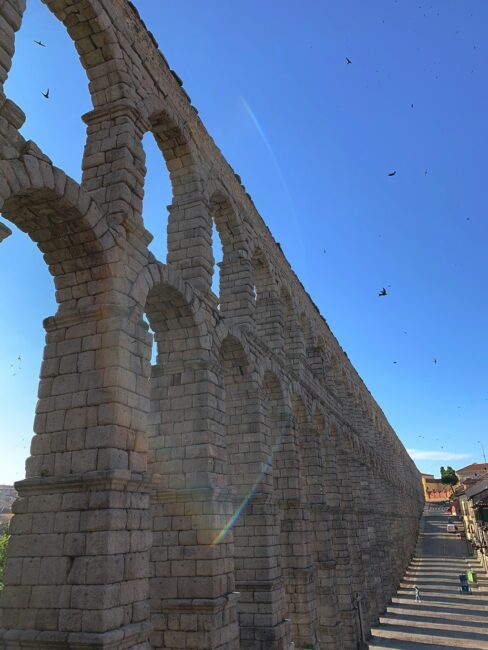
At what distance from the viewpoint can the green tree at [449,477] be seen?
114 m

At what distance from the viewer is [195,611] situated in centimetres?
892

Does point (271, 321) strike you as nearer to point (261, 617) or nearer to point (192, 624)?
point (261, 617)

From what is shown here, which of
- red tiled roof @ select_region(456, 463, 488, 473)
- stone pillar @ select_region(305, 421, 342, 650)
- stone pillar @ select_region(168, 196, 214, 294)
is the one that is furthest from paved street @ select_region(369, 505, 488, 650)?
red tiled roof @ select_region(456, 463, 488, 473)

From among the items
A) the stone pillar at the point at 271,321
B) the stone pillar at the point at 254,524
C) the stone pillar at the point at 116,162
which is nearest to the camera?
the stone pillar at the point at 116,162

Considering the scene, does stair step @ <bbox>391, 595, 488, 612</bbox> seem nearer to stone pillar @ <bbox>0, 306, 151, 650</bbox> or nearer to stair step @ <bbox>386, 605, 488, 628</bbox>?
stair step @ <bbox>386, 605, 488, 628</bbox>

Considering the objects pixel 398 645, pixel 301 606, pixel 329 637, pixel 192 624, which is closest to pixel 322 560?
pixel 329 637

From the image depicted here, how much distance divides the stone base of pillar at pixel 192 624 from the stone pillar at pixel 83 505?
220cm

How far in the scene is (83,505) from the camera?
673 centimetres

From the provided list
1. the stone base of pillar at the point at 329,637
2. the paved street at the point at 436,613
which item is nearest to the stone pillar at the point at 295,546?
the stone base of pillar at the point at 329,637

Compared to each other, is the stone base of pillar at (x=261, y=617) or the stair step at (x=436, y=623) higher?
the stone base of pillar at (x=261, y=617)

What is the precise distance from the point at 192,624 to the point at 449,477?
121 metres

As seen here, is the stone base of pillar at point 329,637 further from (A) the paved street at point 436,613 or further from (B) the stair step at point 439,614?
(B) the stair step at point 439,614

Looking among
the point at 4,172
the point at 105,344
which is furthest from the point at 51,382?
the point at 4,172

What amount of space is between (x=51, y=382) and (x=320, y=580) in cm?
1391
